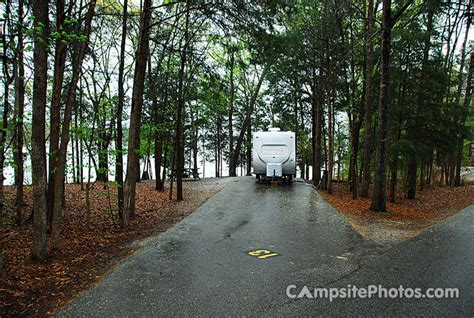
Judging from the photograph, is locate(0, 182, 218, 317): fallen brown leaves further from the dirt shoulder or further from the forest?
the dirt shoulder

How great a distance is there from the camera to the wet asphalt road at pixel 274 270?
3.87 metres

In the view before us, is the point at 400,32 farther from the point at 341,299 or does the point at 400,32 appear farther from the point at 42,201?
the point at 42,201

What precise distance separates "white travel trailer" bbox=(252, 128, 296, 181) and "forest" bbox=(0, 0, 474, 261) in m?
2.16

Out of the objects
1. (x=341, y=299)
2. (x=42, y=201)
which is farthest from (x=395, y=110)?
(x=42, y=201)

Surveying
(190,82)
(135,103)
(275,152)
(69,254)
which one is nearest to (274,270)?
(69,254)

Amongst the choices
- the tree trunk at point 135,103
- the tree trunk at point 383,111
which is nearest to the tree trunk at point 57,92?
the tree trunk at point 135,103

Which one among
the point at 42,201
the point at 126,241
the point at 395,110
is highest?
the point at 395,110

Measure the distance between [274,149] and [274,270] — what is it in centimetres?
1201

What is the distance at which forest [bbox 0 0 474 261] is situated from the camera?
617 cm

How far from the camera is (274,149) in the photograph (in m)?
16.9

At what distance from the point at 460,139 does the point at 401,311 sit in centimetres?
1216

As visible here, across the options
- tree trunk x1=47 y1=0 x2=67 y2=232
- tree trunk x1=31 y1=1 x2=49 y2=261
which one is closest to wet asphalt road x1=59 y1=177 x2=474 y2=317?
tree trunk x1=31 y1=1 x2=49 y2=261

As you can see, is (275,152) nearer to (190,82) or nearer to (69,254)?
(190,82)

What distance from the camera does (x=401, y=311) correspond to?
371 centimetres
